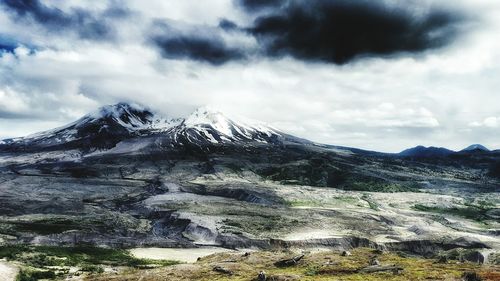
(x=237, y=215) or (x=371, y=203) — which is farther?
(x=371, y=203)

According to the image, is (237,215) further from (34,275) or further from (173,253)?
(34,275)

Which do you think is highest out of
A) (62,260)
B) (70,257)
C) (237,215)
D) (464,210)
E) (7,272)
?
(464,210)

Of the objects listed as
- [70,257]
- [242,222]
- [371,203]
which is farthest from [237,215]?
[70,257]

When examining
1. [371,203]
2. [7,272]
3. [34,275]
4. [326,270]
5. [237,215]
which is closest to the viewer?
[326,270]

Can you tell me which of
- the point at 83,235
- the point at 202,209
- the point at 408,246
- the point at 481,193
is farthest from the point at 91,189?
the point at 481,193

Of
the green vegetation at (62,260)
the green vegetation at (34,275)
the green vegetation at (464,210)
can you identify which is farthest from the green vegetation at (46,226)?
the green vegetation at (464,210)

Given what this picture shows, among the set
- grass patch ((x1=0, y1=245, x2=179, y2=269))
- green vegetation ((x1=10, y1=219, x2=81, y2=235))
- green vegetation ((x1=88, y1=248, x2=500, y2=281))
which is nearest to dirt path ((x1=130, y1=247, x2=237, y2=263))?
grass patch ((x1=0, y1=245, x2=179, y2=269))

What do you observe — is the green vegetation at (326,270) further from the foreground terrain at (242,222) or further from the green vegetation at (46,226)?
the green vegetation at (46,226)

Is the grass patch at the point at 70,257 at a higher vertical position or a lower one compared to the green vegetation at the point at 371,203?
lower

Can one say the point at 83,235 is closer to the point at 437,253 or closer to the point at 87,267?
the point at 87,267
